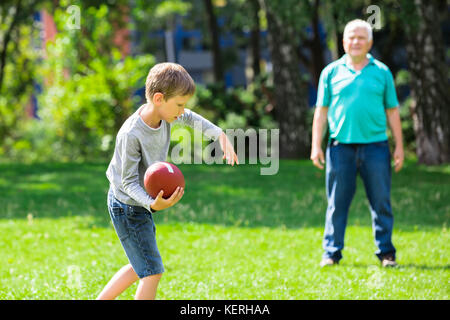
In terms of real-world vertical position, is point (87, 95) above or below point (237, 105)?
above

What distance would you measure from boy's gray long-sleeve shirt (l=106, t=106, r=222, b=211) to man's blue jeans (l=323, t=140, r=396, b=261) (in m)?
2.19

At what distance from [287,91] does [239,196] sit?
4712 mm

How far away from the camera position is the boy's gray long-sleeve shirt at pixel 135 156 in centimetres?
351

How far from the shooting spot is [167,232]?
7.12 meters

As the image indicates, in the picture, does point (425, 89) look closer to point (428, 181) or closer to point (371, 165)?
point (428, 181)

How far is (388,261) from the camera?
5492 mm

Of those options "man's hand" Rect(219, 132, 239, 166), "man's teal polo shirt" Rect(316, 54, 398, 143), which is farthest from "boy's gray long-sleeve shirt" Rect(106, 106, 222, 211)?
"man's teal polo shirt" Rect(316, 54, 398, 143)

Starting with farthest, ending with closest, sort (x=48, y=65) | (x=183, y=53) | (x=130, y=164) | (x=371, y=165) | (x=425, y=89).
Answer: (x=183, y=53) < (x=48, y=65) < (x=425, y=89) < (x=371, y=165) < (x=130, y=164)

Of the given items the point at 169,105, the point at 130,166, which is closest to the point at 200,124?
the point at 169,105

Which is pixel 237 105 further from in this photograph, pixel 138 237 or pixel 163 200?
pixel 163 200

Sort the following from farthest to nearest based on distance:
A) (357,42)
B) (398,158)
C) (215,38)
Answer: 1. (215,38)
2. (398,158)
3. (357,42)

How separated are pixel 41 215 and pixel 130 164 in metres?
5.13

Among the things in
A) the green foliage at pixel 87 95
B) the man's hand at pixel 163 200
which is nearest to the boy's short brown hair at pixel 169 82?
the man's hand at pixel 163 200

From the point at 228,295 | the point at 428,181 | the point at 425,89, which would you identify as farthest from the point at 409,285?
the point at 425,89
